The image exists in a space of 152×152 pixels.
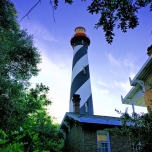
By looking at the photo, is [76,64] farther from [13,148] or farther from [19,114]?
[13,148]

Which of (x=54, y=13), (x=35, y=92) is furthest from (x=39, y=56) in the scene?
(x=54, y=13)

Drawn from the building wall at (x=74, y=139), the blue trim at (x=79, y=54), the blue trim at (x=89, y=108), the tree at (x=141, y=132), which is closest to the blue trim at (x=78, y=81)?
the blue trim at (x=89, y=108)

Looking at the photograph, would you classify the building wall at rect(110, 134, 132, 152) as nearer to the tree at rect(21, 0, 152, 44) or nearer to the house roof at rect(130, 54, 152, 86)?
the house roof at rect(130, 54, 152, 86)

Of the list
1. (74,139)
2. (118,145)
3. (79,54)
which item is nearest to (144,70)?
(118,145)

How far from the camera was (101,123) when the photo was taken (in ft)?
32.2

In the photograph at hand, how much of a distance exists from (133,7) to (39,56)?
886cm

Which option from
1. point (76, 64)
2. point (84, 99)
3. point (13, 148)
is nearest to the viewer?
point (13, 148)

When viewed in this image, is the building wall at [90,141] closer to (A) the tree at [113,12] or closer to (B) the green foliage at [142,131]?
(B) the green foliage at [142,131]

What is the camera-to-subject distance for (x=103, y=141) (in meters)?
10.1

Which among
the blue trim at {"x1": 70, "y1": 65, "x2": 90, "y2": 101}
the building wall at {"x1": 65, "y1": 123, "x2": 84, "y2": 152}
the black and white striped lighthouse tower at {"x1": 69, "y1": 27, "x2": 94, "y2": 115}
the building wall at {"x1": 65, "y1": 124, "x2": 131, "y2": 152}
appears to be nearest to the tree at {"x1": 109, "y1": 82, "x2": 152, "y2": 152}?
the building wall at {"x1": 65, "y1": 124, "x2": 131, "y2": 152}

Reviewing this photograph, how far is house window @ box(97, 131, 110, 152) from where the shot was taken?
9867 millimetres

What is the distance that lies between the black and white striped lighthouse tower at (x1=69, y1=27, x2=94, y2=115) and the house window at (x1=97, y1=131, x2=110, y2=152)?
591 cm

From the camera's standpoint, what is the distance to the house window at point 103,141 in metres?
9.87

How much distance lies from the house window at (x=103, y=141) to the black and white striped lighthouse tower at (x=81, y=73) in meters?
5.91
